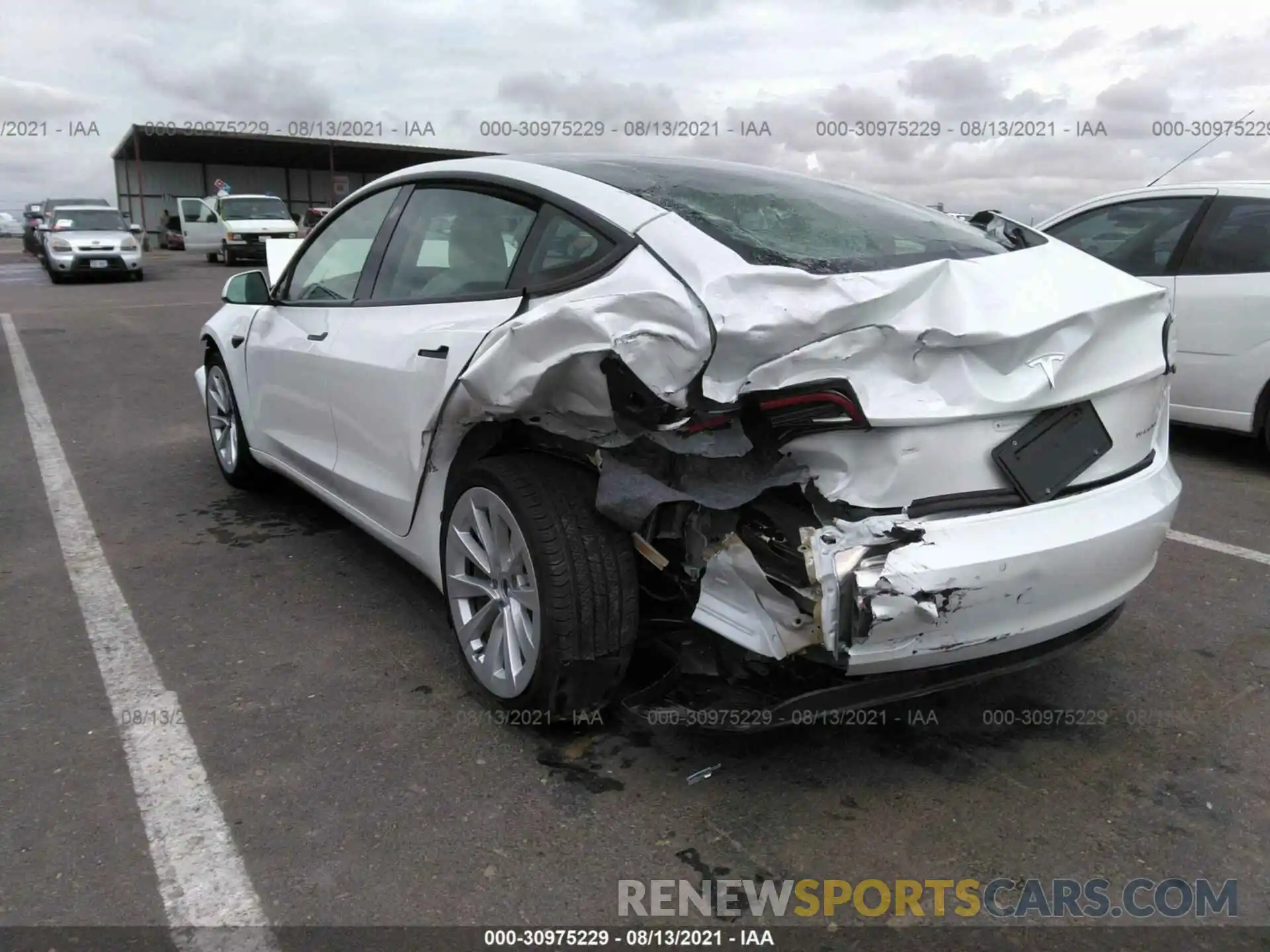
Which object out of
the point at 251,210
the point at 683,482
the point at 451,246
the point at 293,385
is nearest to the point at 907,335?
the point at 683,482

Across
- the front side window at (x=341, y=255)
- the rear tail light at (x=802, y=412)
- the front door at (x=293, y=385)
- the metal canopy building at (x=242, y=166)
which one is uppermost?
the metal canopy building at (x=242, y=166)

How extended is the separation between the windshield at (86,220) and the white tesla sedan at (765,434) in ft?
63.9

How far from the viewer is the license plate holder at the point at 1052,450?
2.35m

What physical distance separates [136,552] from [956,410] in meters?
3.58

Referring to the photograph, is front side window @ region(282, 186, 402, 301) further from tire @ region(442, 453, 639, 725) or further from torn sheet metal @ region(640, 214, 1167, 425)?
torn sheet metal @ region(640, 214, 1167, 425)

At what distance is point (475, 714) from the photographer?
3.01 m

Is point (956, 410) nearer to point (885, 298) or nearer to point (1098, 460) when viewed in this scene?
point (885, 298)

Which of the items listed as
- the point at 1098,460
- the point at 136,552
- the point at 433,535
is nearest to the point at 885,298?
the point at 1098,460

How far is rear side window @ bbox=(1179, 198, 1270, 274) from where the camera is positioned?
553cm

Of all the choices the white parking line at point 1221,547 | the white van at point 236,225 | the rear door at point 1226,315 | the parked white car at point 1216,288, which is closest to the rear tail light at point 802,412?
the white parking line at point 1221,547

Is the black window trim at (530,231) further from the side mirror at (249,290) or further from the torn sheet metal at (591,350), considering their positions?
the side mirror at (249,290)

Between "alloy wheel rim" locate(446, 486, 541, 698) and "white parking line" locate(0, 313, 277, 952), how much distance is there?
797 millimetres

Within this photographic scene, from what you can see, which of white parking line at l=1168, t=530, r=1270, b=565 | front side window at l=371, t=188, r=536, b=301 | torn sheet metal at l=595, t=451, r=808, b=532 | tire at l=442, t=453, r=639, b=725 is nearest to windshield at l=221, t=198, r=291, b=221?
front side window at l=371, t=188, r=536, b=301

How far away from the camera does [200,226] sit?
25.6 metres
